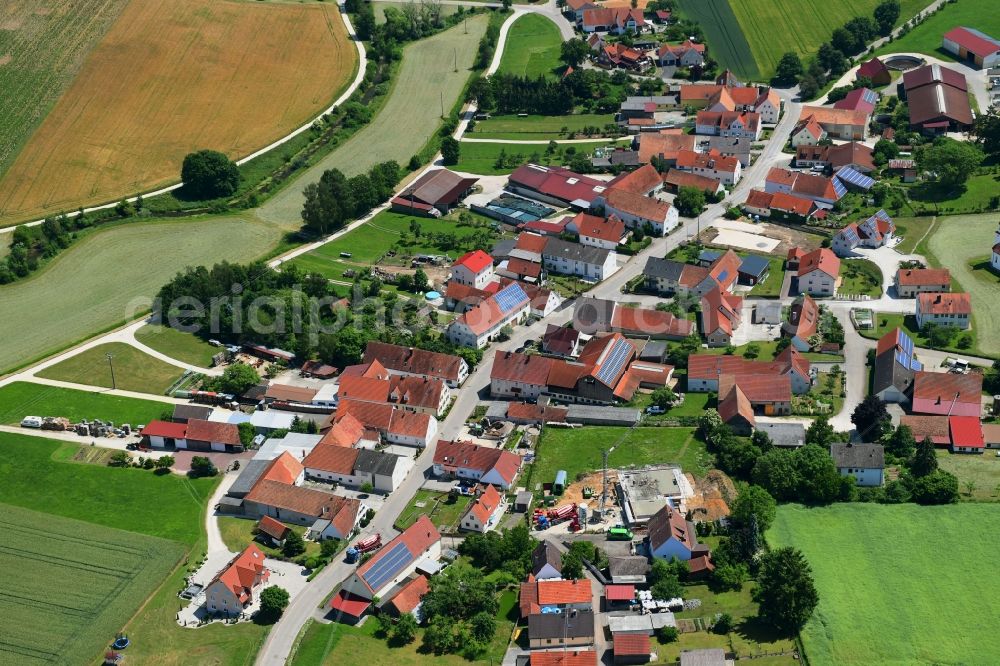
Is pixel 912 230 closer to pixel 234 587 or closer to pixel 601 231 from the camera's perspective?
pixel 601 231

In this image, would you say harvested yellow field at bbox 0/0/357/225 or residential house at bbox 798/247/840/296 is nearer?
residential house at bbox 798/247/840/296

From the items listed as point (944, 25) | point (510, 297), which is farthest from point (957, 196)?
point (944, 25)

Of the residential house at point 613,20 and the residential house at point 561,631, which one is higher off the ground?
the residential house at point 613,20

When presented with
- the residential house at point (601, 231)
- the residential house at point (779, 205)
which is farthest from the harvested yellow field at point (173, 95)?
the residential house at point (779, 205)

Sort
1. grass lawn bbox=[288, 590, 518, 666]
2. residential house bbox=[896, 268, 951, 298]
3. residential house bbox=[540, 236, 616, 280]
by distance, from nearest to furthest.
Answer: grass lawn bbox=[288, 590, 518, 666] < residential house bbox=[896, 268, 951, 298] < residential house bbox=[540, 236, 616, 280]

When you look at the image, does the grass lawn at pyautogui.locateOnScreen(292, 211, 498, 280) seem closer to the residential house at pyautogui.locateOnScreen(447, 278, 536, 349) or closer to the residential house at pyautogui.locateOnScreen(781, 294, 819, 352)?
the residential house at pyautogui.locateOnScreen(447, 278, 536, 349)

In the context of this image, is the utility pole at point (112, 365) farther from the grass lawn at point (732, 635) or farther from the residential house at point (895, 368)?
the residential house at point (895, 368)

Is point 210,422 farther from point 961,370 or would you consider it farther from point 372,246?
point 961,370

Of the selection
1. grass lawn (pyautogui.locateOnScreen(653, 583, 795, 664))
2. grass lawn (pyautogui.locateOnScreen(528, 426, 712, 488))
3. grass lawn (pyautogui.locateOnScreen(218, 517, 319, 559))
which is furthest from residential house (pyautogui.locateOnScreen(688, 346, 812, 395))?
grass lawn (pyautogui.locateOnScreen(218, 517, 319, 559))
